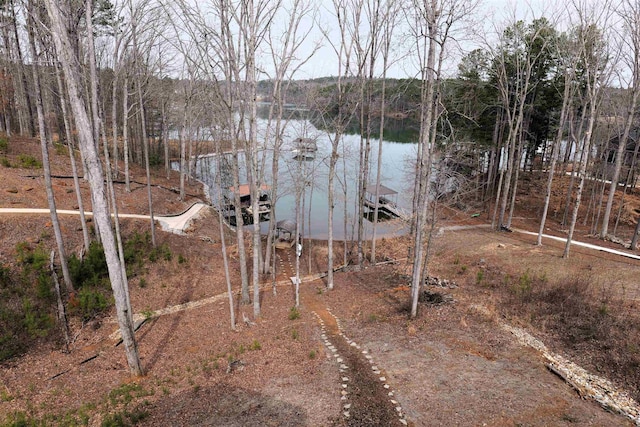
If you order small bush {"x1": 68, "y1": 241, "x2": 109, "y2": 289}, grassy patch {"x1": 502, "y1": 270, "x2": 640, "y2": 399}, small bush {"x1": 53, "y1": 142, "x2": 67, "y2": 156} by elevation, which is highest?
small bush {"x1": 53, "y1": 142, "x2": 67, "y2": 156}

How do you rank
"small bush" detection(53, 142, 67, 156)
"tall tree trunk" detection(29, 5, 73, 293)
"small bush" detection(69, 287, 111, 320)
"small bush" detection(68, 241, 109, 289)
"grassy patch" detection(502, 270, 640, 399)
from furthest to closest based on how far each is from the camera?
"small bush" detection(53, 142, 67, 156) < "small bush" detection(68, 241, 109, 289) < "small bush" detection(69, 287, 111, 320) < "tall tree trunk" detection(29, 5, 73, 293) < "grassy patch" detection(502, 270, 640, 399)

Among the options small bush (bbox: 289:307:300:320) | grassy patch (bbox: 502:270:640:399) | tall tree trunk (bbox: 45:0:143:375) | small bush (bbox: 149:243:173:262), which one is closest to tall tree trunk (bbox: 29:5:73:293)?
tall tree trunk (bbox: 45:0:143:375)

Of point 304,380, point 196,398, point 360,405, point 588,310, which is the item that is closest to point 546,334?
point 588,310

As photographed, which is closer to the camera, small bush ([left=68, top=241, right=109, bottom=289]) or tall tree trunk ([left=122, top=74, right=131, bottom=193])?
small bush ([left=68, top=241, right=109, bottom=289])

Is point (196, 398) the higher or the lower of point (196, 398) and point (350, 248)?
the higher

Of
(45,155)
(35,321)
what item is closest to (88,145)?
(45,155)

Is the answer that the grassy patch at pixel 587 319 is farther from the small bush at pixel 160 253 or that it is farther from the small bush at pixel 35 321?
the small bush at pixel 160 253

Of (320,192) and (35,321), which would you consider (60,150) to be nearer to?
(35,321)

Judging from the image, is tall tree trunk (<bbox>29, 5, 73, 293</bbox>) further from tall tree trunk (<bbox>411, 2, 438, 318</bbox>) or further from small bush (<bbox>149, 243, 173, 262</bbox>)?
tall tree trunk (<bbox>411, 2, 438, 318</bbox>)

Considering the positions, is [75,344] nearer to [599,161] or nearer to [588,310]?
[588,310]

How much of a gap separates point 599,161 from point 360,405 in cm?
3299

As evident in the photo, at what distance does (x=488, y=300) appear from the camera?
13188 millimetres

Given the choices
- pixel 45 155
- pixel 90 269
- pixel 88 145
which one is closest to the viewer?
pixel 88 145

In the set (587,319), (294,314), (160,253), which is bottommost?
(294,314)
